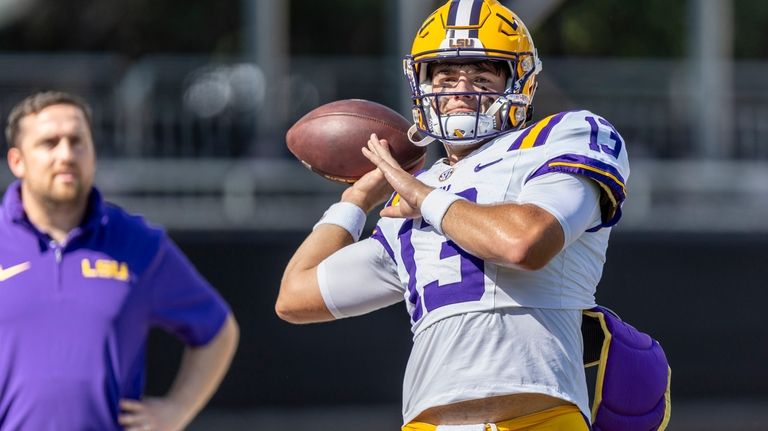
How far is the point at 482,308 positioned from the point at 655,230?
6.18 m

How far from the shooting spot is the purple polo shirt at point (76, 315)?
12.7 ft

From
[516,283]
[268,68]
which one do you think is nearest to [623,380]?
[516,283]

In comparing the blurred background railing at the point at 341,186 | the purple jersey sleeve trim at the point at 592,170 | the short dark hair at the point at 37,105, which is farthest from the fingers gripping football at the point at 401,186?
the blurred background railing at the point at 341,186

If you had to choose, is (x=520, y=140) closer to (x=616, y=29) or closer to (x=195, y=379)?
(x=195, y=379)

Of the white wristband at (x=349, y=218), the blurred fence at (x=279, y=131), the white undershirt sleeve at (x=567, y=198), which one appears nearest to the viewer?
the white undershirt sleeve at (x=567, y=198)

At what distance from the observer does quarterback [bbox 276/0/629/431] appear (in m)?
2.77

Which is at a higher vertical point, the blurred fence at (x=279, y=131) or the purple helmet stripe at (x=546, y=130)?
the purple helmet stripe at (x=546, y=130)

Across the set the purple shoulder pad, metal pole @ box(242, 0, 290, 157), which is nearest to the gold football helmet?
the purple shoulder pad

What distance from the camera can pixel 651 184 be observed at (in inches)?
394

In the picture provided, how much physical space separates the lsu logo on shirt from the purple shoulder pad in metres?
1.64

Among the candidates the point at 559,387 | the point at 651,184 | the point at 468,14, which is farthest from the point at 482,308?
the point at 651,184

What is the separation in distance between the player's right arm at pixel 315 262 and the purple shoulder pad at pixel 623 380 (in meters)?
0.57

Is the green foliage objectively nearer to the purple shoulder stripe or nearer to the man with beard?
the man with beard

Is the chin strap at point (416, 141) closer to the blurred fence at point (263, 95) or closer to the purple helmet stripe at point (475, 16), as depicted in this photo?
the purple helmet stripe at point (475, 16)
